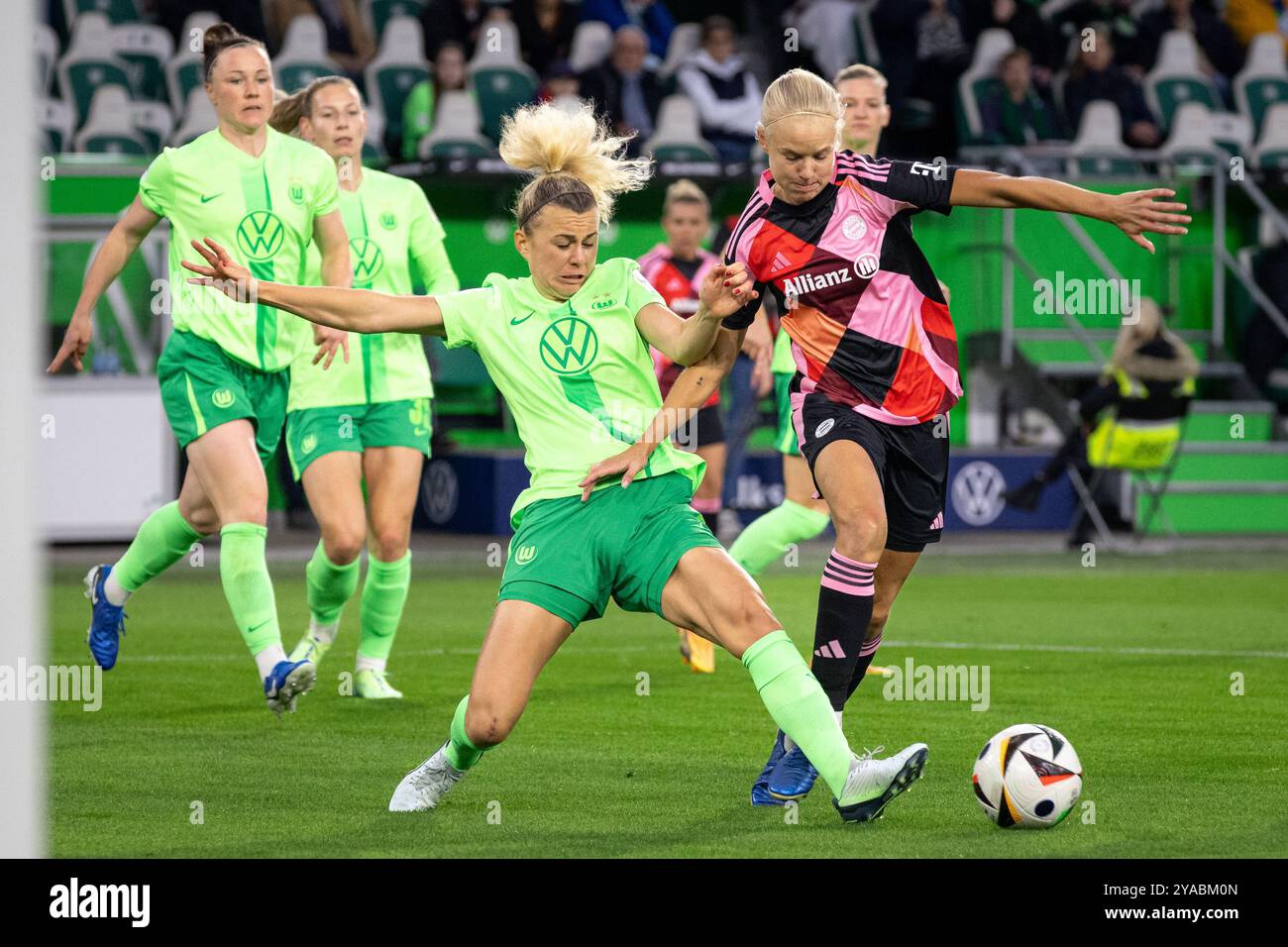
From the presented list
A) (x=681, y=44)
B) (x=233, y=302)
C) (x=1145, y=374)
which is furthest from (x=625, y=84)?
(x=233, y=302)

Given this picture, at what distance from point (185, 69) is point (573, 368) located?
1257 centimetres

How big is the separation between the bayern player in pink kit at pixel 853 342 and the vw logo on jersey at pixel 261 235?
2.17 meters

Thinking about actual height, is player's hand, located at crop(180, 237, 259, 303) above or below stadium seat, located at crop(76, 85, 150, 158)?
below

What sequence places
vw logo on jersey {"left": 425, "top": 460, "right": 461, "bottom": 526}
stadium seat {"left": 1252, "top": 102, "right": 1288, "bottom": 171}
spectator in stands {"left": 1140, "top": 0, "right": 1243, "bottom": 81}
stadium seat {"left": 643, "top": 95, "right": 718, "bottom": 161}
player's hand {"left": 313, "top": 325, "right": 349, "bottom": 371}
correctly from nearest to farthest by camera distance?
player's hand {"left": 313, "top": 325, "right": 349, "bottom": 371} → vw logo on jersey {"left": 425, "top": 460, "right": 461, "bottom": 526} → stadium seat {"left": 643, "top": 95, "right": 718, "bottom": 161} → stadium seat {"left": 1252, "top": 102, "right": 1288, "bottom": 171} → spectator in stands {"left": 1140, "top": 0, "right": 1243, "bottom": 81}

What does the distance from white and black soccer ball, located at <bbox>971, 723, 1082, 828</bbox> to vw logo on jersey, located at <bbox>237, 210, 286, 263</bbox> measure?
3539 mm

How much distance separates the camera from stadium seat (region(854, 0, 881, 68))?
1908cm

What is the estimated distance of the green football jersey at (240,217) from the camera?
24.5 feet

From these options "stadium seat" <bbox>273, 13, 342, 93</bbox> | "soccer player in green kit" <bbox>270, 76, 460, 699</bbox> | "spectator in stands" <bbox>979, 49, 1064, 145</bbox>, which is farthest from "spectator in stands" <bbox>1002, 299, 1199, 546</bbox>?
"soccer player in green kit" <bbox>270, 76, 460, 699</bbox>

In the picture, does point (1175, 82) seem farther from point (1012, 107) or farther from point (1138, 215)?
point (1138, 215)

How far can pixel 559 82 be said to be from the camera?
17.4 meters

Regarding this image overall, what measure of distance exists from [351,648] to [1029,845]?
5383 millimetres

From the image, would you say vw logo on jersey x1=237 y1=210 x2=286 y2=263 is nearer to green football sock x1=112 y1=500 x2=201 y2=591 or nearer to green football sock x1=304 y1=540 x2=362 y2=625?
green football sock x1=112 y1=500 x2=201 y2=591

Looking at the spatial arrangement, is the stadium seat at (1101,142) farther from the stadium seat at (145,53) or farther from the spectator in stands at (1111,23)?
the stadium seat at (145,53)

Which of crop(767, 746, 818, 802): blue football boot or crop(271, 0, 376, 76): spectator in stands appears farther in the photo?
crop(271, 0, 376, 76): spectator in stands
